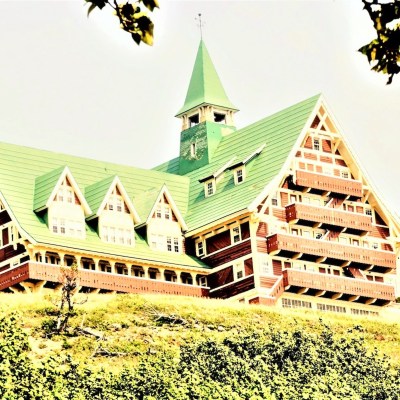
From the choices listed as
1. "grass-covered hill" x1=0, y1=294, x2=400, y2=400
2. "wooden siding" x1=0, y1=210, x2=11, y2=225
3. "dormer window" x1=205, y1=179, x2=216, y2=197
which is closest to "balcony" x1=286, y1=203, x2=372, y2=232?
"dormer window" x1=205, y1=179, x2=216, y2=197

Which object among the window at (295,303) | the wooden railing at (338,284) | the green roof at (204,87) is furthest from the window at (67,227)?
the green roof at (204,87)

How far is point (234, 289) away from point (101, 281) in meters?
8.43

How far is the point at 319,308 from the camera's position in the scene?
253ft

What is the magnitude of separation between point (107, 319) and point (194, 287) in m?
16.4

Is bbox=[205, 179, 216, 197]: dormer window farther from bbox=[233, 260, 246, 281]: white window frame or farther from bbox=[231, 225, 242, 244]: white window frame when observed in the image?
bbox=[233, 260, 246, 281]: white window frame

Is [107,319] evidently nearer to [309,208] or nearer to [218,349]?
[218,349]

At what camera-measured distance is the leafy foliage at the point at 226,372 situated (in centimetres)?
4728

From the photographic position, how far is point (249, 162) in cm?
8025

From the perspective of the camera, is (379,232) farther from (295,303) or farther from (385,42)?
(385,42)

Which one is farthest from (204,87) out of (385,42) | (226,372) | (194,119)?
(385,42)

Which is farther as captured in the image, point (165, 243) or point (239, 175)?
point (239, 175)

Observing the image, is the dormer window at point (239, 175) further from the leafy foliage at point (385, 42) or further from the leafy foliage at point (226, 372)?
the leafy foliage at point (385, 42)

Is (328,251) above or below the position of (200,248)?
below

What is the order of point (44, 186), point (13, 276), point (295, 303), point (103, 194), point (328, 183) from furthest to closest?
point (328, 183)
point (295, 303)
point (103, 194)
point (44, 186)
point (13, 276)
